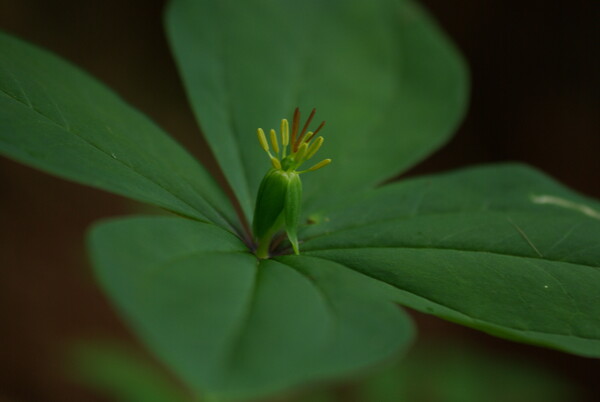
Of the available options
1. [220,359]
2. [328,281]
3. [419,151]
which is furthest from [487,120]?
[220,359]

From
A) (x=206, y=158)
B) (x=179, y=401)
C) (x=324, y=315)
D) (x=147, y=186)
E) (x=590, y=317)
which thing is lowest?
(x=179, y=401)

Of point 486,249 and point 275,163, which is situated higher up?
point 275,163

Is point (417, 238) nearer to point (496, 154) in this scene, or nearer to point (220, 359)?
point (220, 359)

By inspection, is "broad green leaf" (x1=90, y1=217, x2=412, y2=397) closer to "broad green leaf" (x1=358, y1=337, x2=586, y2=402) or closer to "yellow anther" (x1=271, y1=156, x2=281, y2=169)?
"yellow anther" (x1=271, y1=156, x2=281, y2=169)

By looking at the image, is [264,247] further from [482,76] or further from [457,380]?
[482,76]

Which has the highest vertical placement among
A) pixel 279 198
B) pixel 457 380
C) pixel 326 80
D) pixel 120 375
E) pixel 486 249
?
pixel 326 80

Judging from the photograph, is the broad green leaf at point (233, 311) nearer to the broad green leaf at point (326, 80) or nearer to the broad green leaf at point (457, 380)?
the broad green leaf at point (326, 80)

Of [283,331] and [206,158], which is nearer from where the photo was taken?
[283,331]

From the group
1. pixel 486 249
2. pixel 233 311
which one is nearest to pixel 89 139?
pixel 233 311
